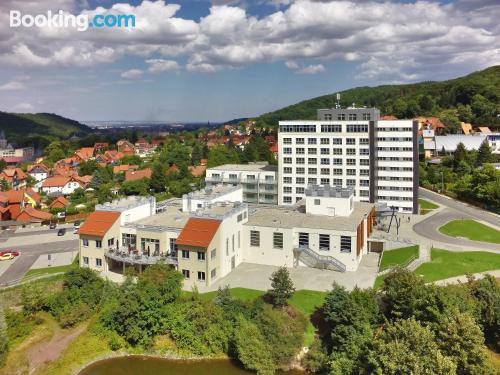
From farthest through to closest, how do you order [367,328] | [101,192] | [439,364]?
[101,192]
[367,328]
[439,364]

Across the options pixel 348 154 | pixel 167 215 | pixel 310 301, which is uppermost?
pixel 348 154

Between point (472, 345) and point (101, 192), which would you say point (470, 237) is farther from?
point (101, 192)

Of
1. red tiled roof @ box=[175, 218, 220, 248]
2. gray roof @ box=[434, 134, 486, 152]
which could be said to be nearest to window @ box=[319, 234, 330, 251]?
red tiled roof @ box=[175, 218, 220, 248]

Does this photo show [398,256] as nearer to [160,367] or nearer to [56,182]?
[160,367]

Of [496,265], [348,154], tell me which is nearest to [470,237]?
[496,265]

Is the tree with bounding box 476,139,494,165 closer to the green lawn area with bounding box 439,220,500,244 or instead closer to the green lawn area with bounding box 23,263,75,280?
the green lawn area with bounding box 439,220,500,244

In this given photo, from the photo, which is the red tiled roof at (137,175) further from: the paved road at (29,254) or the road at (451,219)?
Answer: the road at (451,219)

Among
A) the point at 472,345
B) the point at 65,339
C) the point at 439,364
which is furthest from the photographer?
the point at 65,339

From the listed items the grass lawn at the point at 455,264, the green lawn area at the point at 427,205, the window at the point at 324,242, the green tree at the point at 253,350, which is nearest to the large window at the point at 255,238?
the window at the point at 324,242
